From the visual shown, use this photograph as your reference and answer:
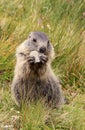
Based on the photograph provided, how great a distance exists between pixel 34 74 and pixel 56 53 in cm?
189

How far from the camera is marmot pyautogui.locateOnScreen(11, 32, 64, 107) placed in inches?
226

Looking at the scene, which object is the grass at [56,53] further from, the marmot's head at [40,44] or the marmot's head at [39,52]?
the marmot's head at [40,44]

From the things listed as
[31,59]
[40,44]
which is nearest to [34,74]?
[31,59]

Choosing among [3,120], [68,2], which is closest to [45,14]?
[68,2]

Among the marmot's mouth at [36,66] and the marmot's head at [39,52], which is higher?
the marmot's head at [39,52]

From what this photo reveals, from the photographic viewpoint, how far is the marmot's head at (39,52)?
5.62 metres

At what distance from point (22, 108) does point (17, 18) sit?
3737 mm

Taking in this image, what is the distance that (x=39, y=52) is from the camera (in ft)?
18.6

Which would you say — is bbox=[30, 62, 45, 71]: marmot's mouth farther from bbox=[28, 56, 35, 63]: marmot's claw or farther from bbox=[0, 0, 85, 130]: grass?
bbox=[0, 0, 85, 130]: grass

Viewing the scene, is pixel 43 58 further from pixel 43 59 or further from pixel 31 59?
pixel 31 59

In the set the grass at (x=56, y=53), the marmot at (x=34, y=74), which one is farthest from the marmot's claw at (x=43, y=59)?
the grass at (x=56, y=53)

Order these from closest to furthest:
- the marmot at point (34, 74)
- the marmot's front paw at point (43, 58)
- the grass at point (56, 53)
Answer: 1. the grass at point (56, 53)
2. the marmot's front paw at point (43, 58)
3. the marmot at point (34, 74)

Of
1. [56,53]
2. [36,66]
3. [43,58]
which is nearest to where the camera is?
[43,58]

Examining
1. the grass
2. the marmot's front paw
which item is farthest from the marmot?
the grass
